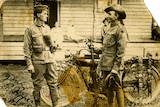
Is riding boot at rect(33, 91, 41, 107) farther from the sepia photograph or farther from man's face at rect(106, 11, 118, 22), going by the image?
man's face at rect(106, 11, 118, 22)

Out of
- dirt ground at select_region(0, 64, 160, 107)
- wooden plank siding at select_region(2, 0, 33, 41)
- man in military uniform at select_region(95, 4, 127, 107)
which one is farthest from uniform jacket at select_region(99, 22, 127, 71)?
wooden plank siding at select_region(2, 0, 33, 41)

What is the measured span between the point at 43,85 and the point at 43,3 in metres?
0.22

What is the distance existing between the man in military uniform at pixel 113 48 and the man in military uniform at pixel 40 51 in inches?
5.3

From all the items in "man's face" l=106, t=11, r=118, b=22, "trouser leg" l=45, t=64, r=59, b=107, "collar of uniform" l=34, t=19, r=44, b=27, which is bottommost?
"trouser leg" l=45, t=64, r=59, b=107

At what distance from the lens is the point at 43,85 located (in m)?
3.47

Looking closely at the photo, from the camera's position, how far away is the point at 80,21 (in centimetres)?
346

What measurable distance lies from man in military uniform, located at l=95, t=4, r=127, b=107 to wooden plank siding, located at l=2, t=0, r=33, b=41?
214 millimetres

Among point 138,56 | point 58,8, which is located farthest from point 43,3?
point 138,56

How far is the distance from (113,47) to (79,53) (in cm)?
10

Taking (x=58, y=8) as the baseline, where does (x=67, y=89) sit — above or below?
below

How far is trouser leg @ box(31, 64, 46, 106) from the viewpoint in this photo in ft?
11.4

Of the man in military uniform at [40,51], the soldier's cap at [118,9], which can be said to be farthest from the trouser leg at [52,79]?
the soldier's cap at [118,9]

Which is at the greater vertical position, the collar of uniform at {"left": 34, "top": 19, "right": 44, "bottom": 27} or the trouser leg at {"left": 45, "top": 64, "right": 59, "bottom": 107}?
the collar of uniform at {"left": 34, "top": 19, "right": 44, "bottom": 27}

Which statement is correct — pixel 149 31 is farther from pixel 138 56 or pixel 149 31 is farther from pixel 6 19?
pixel 6 19
